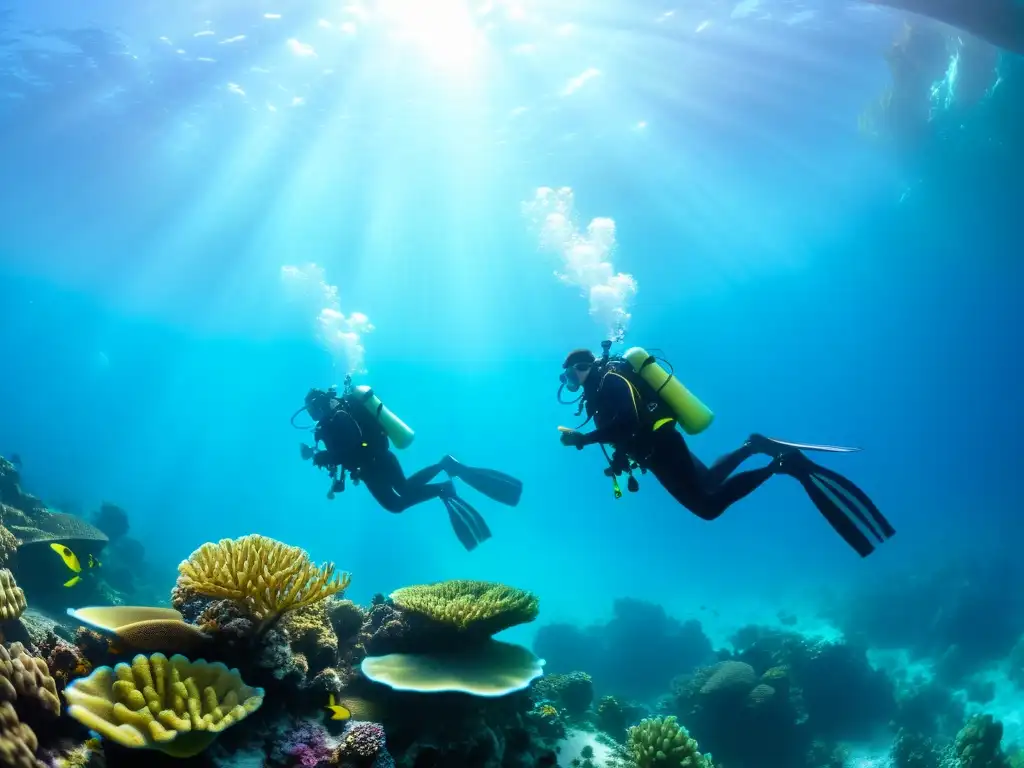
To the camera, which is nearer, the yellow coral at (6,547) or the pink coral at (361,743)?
the pink coral at (361,743)

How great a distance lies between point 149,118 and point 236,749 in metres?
39.8

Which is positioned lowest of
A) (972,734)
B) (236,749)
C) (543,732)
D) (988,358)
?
(236,749)

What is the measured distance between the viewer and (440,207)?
42.4 m

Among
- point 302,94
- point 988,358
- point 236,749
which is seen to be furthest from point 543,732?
point 988,358

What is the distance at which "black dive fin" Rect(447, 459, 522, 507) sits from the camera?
11688 millimetres

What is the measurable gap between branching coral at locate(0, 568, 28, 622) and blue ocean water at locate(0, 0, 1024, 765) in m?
26.3

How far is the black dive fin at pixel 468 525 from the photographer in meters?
11.2

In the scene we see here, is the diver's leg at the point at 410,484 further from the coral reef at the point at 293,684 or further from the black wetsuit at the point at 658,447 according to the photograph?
the black wetsuit at the point at 658,447

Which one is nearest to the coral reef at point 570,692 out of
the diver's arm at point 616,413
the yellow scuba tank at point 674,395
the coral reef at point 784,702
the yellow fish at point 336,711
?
the coral reef at point 784,702

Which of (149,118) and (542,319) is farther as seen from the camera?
(542,319)

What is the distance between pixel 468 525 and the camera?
11.3 m

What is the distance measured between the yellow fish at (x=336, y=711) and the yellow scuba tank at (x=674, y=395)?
5.19 m

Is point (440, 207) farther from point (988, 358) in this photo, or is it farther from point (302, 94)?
point (988, 358)

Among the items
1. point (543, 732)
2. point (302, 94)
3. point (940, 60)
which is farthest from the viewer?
point (302, 94)
